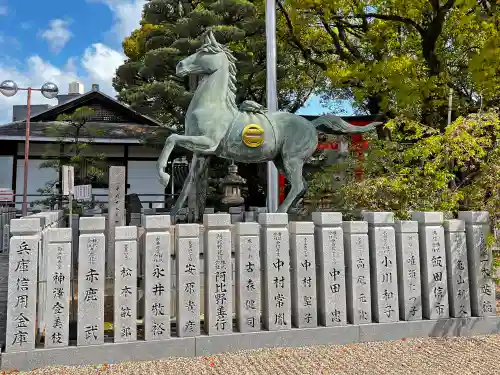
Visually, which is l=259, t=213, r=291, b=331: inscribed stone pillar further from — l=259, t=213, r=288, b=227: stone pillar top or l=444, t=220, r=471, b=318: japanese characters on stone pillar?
l=444, t=220, r=471, b=318: japanese characters on stone pillar

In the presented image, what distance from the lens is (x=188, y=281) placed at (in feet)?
12.9

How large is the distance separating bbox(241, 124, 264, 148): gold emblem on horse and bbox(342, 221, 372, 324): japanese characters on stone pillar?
2.40 meters

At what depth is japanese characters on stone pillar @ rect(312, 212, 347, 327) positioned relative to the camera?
4.22m

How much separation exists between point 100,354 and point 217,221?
1.66 m

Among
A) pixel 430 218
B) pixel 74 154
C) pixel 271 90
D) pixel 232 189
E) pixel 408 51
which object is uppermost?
pixel 408 51

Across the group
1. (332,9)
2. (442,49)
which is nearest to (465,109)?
(442,49)

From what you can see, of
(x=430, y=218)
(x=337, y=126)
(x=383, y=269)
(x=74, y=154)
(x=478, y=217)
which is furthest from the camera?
(x=74, y=154)

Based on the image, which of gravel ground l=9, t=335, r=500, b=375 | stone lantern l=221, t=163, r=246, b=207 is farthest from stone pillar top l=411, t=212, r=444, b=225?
stone lantern l=221, t=163, r=246, b=207

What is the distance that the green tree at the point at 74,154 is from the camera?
1307 cm

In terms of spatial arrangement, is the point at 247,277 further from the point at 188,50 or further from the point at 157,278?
the point at 188,50

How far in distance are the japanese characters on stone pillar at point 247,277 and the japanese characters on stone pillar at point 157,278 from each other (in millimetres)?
721

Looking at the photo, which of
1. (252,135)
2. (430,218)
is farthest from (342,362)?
(252,135)

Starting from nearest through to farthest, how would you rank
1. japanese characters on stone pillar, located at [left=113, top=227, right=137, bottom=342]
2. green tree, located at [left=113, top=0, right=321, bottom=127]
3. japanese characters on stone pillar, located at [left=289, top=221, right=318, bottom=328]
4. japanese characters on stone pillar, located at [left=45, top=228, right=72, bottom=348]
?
japanese characters on stone pillar, located at [left=45, top=228, right=72, bottom=348] < japanese characters on stone pillar, located at [left=113, top=227, right=137, bottom=342] < japanese characters on stone pillar, located at [left=289, top=221, right=318, bottom=328] < green tree, located at [left=113, top=0, right=321, bottom=127]

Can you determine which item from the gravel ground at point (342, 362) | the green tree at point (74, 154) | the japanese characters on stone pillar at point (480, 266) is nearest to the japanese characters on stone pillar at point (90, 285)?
the gravel ground at point (342, 362)
